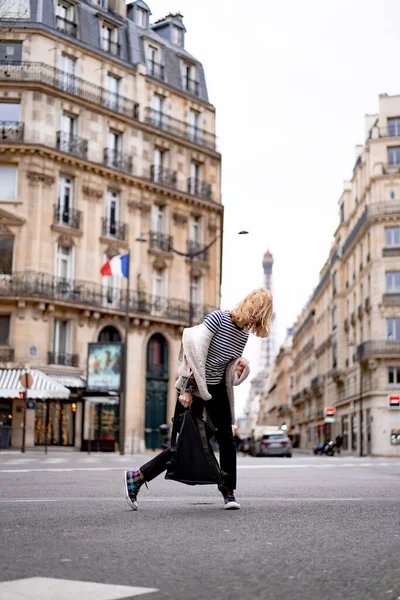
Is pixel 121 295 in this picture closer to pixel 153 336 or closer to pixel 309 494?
pixel 153 336

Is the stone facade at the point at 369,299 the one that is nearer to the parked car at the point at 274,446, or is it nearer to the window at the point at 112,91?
the parked car at the point at 274,446

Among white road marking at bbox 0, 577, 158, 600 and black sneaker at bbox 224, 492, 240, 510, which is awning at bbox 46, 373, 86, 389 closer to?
black sneaker at bbox 224, 492, 240, 510

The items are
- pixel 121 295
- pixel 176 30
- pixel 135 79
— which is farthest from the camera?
pixel 176 30

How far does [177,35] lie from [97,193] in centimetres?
1597

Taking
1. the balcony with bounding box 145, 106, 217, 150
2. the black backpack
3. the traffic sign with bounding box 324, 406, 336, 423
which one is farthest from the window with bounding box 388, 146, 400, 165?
the black backpack

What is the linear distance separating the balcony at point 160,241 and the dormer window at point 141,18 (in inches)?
523

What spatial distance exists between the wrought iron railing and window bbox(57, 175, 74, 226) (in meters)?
3.02

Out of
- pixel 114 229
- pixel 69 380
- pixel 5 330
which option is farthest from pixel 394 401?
pixel 5 330

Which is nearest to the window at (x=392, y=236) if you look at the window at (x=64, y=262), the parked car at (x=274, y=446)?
the parked car at (x=274, y=446)

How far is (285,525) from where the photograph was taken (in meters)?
5.46

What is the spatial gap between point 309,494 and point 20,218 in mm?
34324

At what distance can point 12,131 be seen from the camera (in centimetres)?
4216

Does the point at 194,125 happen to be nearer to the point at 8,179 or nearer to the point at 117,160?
the point at 117,160

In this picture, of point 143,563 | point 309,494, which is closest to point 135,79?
point 309,494
